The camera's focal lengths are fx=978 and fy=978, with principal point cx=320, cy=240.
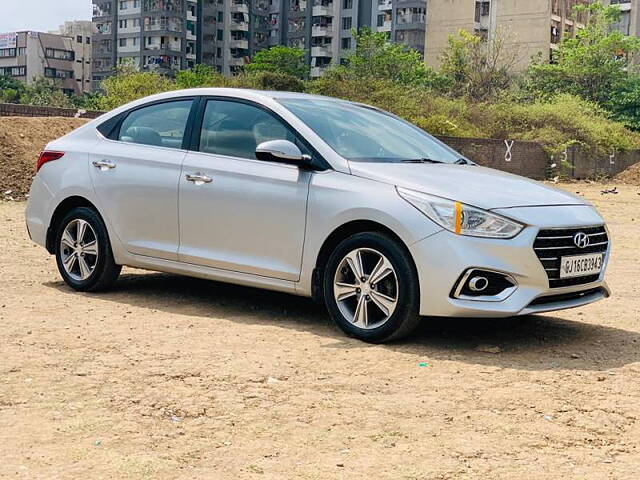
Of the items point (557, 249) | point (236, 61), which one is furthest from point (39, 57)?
point (557, 249)

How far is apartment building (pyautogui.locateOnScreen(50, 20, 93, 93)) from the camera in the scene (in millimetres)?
144750

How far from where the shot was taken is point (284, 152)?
670cm

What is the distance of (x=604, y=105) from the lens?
61.7 metres

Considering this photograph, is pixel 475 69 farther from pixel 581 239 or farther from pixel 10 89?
pixel 10 89

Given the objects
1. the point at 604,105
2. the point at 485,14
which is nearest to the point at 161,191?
the point at 604,105

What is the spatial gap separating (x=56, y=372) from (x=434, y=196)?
2.51m

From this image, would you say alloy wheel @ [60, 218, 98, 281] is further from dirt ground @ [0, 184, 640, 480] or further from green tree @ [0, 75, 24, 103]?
green tree @ [0, 75, 24, 103]

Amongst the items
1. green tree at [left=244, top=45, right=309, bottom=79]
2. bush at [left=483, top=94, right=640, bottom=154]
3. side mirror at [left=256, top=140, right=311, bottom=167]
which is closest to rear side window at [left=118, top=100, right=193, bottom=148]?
side mirror at [left=256, top=140, right=311, bottom=167]

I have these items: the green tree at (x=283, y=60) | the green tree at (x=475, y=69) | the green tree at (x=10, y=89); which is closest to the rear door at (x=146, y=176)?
the green tree at (x=475, y=69)

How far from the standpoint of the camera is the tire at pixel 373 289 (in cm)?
616

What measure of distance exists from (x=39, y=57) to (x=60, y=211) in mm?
142110

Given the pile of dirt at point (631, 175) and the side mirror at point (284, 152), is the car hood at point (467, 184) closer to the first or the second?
the side mirror at point (284, 152)

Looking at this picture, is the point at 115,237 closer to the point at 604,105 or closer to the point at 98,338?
the point at 98,338

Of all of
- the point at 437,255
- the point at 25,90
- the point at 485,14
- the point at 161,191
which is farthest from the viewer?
the point at 25,90
